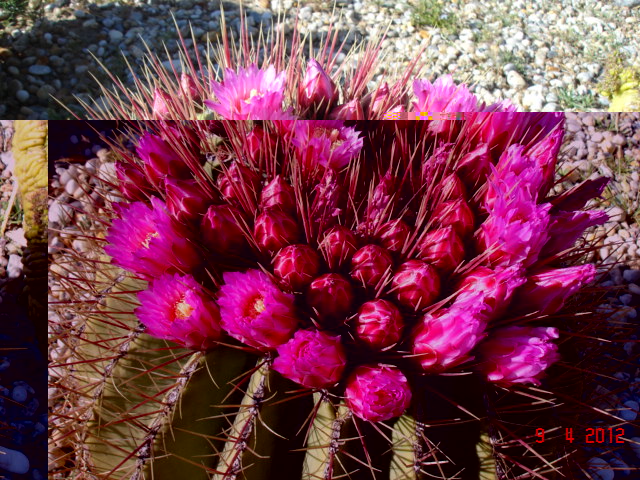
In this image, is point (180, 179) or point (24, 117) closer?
point (180, 179)

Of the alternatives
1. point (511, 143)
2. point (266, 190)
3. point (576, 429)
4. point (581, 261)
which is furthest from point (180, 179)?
point (581, 261)

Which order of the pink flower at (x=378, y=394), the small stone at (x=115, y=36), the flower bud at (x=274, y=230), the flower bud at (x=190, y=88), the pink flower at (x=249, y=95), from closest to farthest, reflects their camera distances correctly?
the pink flower at (x=378, y=394) < the flower bud at (x=274, y=230) < the pink flower at (x=249, y=95) < the flower bud at (x=190, y=88) < the small stone at (x=115, y=36)

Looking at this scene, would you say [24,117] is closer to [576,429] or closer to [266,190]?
[266,190]

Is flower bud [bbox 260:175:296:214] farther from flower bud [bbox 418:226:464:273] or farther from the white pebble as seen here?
the white pebble

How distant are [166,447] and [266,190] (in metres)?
0.35

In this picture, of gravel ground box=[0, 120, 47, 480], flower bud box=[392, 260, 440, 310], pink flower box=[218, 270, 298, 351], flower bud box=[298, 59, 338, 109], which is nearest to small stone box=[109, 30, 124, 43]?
gravel ground box=[0, 120, 47, 480]

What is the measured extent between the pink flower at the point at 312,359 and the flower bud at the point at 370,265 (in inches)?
3.7

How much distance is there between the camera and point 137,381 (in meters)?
0.73

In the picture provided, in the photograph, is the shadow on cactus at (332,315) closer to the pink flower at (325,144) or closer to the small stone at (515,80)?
the pink flower at (325,144)

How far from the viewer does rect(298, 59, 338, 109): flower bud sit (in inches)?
34.4

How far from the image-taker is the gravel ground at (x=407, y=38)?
1.00 metres

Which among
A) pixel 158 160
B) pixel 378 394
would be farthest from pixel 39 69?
pixel 378 394
